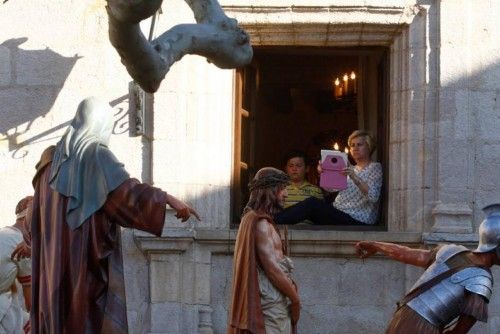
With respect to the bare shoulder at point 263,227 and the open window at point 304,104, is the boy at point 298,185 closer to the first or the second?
the open window at point 304,104

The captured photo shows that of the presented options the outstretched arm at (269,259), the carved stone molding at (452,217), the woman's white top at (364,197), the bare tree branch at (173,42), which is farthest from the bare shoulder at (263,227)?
the bare tree branch at (173,42)

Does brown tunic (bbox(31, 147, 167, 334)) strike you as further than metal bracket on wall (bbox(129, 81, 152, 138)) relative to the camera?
No

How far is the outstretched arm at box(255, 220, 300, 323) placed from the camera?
14562mm

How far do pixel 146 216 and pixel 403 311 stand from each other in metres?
2.24

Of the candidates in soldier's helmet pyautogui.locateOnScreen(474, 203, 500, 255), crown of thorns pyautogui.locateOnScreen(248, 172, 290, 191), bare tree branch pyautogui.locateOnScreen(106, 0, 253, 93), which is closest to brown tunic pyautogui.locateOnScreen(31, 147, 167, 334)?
crown of thorns pyautogui.locateOnScreen(248, 172, 290, 191)

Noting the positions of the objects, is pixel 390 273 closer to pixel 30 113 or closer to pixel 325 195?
pixel 325 195

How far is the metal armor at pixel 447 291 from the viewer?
13.4 metres

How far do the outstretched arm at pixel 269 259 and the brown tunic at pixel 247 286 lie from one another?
0.04 m

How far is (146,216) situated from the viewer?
12273 millimetres

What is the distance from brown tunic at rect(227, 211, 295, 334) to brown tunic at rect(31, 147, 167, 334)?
6.82ft

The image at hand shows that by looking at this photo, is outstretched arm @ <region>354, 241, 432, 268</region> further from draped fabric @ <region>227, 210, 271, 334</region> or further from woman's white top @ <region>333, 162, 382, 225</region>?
woman's white top @ <region>333, 162, 382, 225</region>

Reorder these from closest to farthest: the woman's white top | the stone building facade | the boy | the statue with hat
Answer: the statue with hat → the stone building facade → the woman's white top → the boy

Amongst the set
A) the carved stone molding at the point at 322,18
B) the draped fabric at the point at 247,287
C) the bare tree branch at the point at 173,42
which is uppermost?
the carved stone molding at the point at 322,18

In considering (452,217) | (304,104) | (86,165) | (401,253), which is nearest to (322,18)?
(452,217)
